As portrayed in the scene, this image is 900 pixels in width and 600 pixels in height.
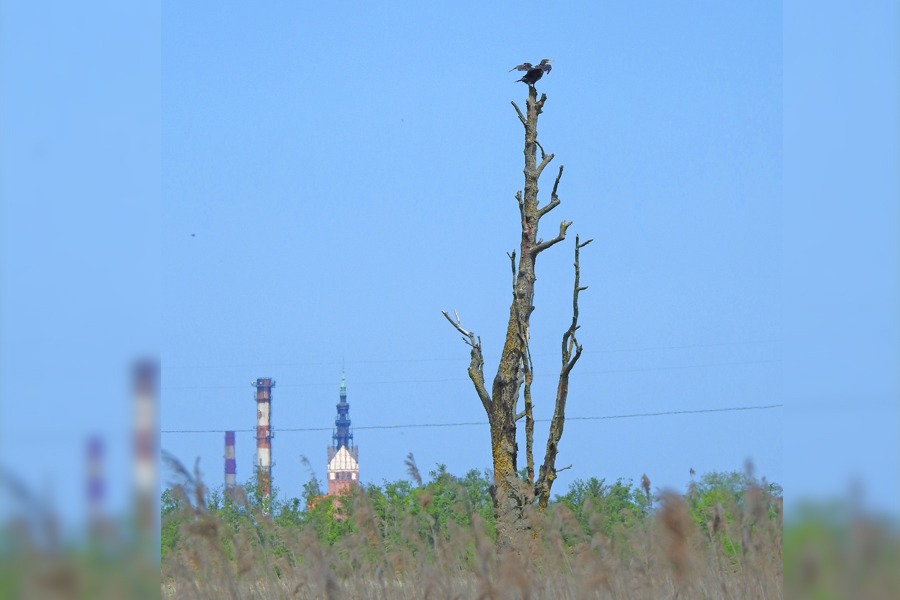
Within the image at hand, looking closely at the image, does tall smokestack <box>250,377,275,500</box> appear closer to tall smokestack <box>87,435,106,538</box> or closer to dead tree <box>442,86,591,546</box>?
dead tree <box>442,86,591,546</box>

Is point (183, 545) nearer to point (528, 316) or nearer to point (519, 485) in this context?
point (519, 485)

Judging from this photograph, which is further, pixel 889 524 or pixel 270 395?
pixel 270 395

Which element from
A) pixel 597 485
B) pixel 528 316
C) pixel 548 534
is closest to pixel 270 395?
pixel 597 485

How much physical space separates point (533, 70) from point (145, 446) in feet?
22.5

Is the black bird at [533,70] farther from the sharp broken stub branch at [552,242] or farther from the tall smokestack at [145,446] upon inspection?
the tall smokestack at [145,446]

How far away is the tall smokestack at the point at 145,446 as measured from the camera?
4.19 feet

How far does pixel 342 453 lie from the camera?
78.6 m

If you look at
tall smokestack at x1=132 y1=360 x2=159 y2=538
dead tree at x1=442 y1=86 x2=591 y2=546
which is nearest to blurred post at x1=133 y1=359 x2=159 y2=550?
tall smokestack at x1=132 y1=360 x2=159 y2=538

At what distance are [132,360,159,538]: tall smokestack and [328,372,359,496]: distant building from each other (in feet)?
196

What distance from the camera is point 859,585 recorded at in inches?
54.6

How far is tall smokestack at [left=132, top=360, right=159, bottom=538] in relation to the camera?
1278 millimetres

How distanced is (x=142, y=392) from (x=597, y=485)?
13795 mm

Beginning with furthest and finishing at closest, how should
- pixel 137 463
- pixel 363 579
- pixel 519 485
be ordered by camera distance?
pixel 519 485
pixel 363 579
pixel 137 463

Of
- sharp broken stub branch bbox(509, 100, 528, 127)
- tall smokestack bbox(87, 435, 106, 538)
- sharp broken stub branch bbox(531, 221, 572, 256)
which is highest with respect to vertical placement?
sharp broken stub branch bbox(509, 100, 528, 127)
